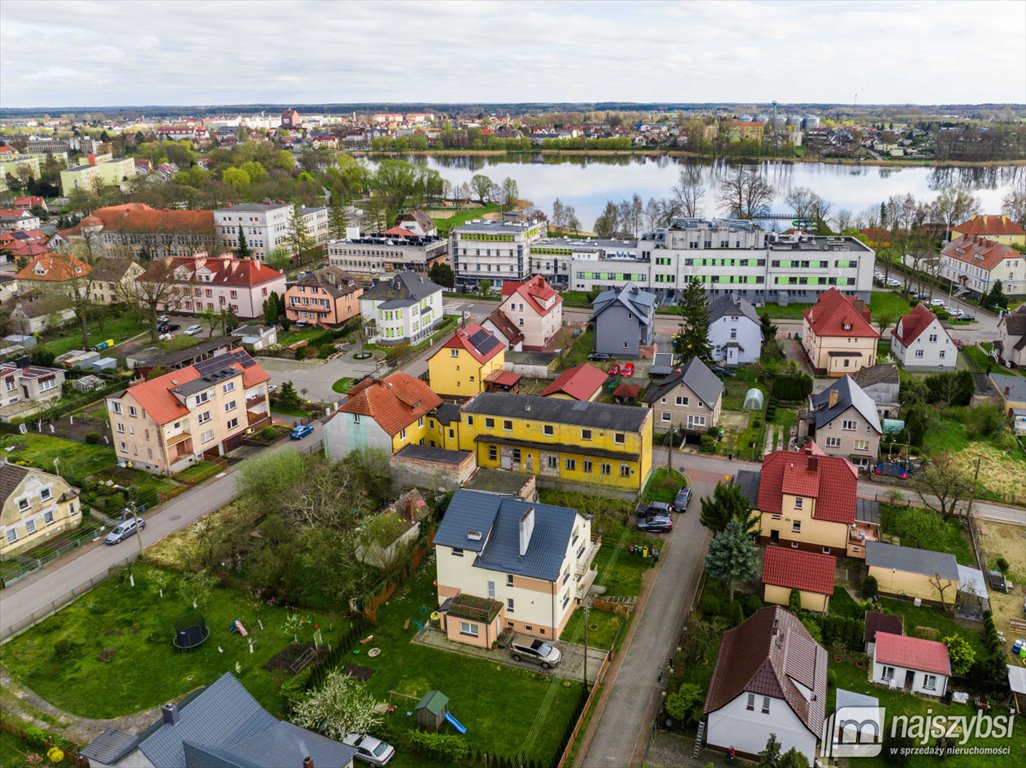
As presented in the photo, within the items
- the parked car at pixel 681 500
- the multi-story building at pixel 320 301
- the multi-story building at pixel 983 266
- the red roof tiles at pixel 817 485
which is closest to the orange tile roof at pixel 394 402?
the parked car at pixel 681 500

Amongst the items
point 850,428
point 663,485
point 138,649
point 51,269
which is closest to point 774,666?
point 663,485

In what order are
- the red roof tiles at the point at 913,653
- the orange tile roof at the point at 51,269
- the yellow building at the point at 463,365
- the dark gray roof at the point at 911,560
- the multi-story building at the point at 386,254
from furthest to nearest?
1. the multi-story building at the point at 386,254
2. the orange tile roof at the point at 51,269
3. the yellow building at the point at 463,365
4. the dark gray roof at the point at 911,560
5. the red roof tiles at the point at 913,653

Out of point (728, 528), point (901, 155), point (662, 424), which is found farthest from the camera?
point (901, 155)

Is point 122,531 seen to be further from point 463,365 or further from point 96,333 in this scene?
point 96,333

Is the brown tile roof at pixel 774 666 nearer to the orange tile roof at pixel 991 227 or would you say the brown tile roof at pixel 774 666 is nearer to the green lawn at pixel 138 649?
the green lawn at pixel 138 649

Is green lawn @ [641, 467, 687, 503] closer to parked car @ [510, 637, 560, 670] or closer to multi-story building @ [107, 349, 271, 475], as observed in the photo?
parked car @ [510, 637, 560, 670]

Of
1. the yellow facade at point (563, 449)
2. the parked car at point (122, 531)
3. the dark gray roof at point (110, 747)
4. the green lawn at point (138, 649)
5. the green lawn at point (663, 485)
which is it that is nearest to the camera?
the dark gray roof at point (110, 747)

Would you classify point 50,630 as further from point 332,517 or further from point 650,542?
point 650,542

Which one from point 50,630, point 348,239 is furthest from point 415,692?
point 348,239
